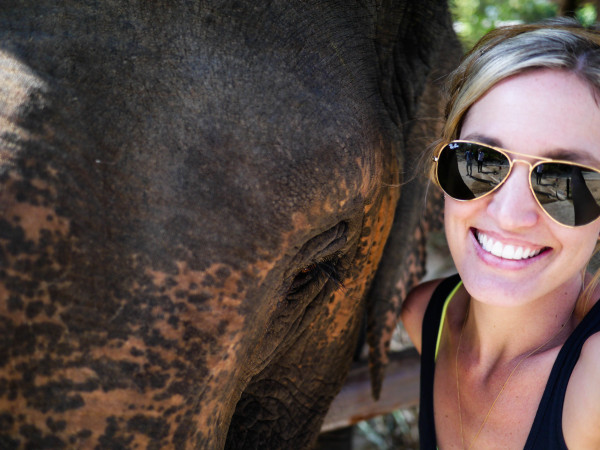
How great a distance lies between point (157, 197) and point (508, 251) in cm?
63

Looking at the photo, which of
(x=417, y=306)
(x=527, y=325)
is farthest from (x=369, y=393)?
(x=527, y=325)

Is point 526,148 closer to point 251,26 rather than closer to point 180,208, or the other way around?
point 251,26

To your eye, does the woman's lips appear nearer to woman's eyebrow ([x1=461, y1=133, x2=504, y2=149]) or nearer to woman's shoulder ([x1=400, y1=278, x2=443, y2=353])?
woman's eyebrow ([x1=461, y1=133, x2=504, y2=149])

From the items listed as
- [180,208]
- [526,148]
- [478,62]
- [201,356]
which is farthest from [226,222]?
[478,62]

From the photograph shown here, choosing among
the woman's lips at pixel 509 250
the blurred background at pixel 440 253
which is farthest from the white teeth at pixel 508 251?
the blurred background at pixel 440 253

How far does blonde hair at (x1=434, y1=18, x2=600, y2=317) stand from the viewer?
129 centimetres

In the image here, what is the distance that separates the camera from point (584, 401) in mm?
1261

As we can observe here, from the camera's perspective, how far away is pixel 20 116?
0.98 m

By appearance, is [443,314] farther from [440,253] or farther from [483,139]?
[440,253]

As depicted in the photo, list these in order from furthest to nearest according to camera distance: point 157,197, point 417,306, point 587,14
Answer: point 587,14 < point 417,306 < point 157,197

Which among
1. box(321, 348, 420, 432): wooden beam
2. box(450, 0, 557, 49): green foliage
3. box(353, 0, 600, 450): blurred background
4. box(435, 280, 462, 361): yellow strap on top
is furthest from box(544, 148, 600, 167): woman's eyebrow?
box(450, 0, 557, 49): green foliage

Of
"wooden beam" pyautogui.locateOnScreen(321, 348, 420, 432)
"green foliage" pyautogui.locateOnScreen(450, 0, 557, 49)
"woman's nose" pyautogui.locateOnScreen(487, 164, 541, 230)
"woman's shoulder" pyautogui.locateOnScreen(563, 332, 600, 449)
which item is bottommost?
"wooden beam" pyautogui.locateOnScreen(321, 348, 420, 432)

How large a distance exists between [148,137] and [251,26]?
264mm

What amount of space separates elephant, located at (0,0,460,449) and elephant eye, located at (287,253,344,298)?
7cm
